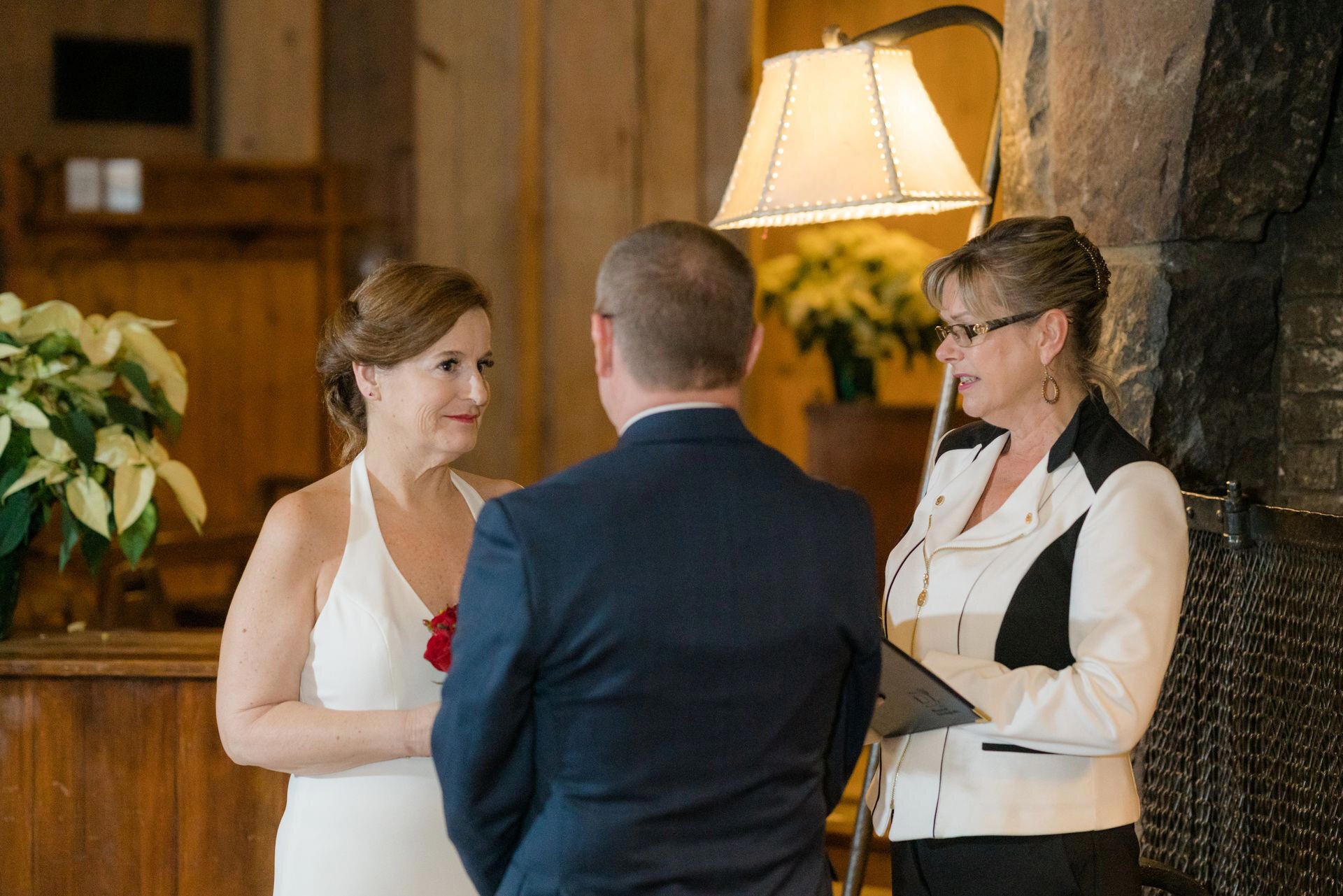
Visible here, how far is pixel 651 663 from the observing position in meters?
1.17

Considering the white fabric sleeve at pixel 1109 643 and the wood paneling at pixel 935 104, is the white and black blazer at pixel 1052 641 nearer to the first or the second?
the white fabric sleeve at pixel 1109 643

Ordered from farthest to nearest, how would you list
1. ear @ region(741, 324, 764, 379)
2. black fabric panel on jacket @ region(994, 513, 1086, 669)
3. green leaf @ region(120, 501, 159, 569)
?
green leaf @ region(120, 501, 159, 569) < black fabric panel on jacket @ region(994, 513, 1086, 669) < ear @ region(741, 324, 764, 379)

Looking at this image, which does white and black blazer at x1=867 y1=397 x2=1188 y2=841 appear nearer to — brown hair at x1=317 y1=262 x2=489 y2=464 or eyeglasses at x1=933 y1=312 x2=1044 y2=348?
eyeglasses at x1=933 y1=312 x2=1044 y2=348

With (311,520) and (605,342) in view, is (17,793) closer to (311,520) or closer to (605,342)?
(311,520)

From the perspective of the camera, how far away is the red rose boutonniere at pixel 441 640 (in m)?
1.72

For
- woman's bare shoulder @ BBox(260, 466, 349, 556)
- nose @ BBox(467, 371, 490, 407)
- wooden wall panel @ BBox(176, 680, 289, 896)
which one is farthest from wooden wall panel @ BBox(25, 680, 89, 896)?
nose @ BBox(467, 371, 490, 407)

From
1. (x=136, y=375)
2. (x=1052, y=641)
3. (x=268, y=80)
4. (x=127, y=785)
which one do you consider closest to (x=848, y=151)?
(x=1052, y=641)

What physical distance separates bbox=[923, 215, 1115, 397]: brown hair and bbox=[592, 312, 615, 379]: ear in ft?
2.27

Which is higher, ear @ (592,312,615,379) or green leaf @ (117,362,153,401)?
ear @ (592,312,615,379)

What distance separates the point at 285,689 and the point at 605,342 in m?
0.83

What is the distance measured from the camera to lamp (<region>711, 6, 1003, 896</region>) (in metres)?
2.10

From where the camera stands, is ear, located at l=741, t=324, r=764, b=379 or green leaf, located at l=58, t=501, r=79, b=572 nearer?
ear, located at l=741, t=324, r=764, b=379

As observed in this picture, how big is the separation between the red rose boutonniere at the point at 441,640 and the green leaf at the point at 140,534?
85cm

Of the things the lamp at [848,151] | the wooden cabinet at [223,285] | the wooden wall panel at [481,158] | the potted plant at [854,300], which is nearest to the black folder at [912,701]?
the lamp at [848,151]
